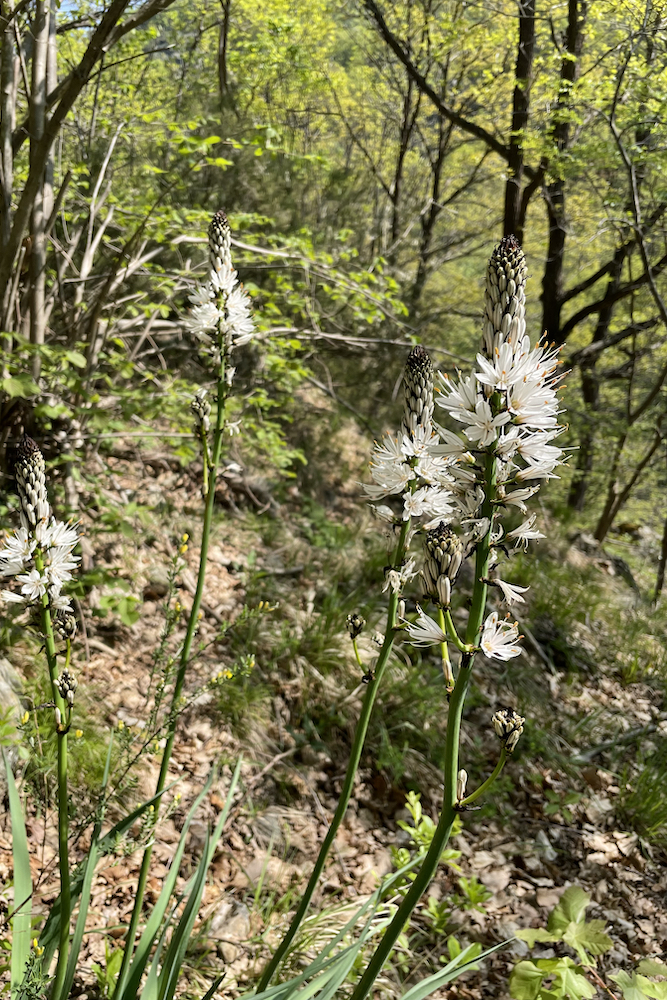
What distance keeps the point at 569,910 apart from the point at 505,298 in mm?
2195

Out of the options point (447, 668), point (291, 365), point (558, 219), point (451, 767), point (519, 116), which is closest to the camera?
point (451, 767)

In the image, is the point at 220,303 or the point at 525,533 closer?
the point at 525,533

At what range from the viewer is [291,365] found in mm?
4262

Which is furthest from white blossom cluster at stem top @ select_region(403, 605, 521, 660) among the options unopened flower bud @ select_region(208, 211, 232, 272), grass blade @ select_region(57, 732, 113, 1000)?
unopened flower bud @ select_region(208, 211, 232, 272)

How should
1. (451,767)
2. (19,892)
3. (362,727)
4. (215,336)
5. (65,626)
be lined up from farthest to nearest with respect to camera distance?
(215,336) → (19,892) → (362,727) → (65,626) → (451,767)

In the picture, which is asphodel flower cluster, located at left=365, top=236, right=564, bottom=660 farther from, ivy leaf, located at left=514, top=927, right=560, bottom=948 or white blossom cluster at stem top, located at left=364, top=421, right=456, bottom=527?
ivy leaf, located at left=514, top=927, right=560, bottom=948

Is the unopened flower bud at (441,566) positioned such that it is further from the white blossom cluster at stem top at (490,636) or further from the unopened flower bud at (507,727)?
the unopened flower bud at (507,727)

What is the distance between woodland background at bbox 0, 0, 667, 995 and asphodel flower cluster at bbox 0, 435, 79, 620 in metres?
1.15

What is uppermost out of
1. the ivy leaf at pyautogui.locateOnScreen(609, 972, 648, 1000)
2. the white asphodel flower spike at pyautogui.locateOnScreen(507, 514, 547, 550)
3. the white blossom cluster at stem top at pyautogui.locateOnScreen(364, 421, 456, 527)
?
the white blossom cluster at stem top at pyautogui.locateOnScreen(364, 421, 456, 527)

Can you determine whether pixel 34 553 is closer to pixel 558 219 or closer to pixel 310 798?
pixel 310 798

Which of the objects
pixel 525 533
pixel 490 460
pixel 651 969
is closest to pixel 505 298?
pixel 490 460

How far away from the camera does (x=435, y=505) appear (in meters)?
1.43

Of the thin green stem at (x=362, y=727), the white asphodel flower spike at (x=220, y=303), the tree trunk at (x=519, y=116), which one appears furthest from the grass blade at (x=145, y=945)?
the tree trunk at (x=519, y=116)

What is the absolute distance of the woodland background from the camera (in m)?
3.32
